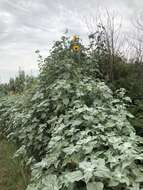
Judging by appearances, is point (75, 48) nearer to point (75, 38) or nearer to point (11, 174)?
point (75, 38)

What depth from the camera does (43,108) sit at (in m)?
2.99

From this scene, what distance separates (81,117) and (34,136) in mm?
878

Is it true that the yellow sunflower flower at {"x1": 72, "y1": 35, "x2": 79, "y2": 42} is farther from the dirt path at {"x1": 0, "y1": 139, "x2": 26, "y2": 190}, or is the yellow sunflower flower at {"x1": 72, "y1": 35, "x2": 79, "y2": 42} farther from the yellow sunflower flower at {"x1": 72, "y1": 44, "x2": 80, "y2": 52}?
the dirt path at {"x1": 0, "y1": 139, "x2": 26, "y2": 190}

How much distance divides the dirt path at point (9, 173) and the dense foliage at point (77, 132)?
31cm

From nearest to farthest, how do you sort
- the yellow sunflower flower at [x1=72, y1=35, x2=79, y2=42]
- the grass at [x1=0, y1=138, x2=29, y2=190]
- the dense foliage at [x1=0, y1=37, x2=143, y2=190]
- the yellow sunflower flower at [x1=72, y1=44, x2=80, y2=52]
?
1. the dense foliage at [x1=0, y1=37, x2=143, y2=190]
2. the grass at [x1=0, y1=138, x2=29, y2=190]
3. the yellow sunflower flower at [x1=72, y1=44, x2=80, y2=52]
4. the yellow sunflower flower at [x1=72, y1=35, x2=79, y2=42]

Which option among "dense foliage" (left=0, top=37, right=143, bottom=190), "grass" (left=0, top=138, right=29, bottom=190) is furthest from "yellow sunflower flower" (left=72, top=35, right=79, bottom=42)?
"grass" (left=0, top=138, right=29, bottom=190)

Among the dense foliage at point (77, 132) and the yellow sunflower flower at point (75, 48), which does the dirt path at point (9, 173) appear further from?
the yellow sunflower flower at point (75, 48)

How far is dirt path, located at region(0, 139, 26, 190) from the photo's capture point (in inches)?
118

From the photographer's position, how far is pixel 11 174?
11.0 feet

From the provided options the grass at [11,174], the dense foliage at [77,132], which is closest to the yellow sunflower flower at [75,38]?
the dense foliage at [77,132]

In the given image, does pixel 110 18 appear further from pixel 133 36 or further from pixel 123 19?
pixel 133 36

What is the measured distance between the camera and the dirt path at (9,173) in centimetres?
301

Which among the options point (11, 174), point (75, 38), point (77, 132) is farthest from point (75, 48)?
point (11, 174)

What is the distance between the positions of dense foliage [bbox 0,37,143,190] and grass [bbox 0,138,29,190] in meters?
0.27
